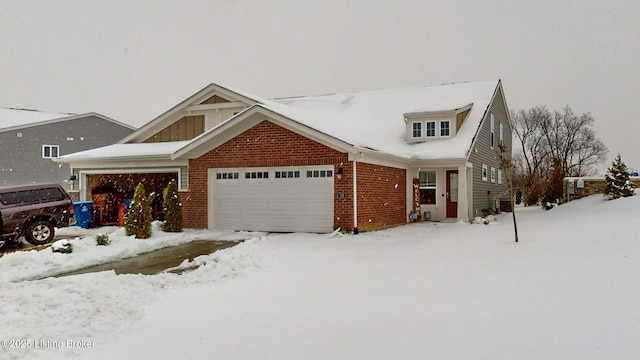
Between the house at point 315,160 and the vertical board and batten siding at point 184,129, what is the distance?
0.05 meters

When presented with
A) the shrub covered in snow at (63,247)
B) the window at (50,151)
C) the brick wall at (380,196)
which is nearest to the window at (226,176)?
the brick wall at (380,196)

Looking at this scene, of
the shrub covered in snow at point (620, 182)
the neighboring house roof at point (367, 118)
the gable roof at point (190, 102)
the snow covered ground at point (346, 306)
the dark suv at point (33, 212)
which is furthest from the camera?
the gable roof at point (190, 102)

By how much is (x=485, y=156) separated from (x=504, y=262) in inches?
552

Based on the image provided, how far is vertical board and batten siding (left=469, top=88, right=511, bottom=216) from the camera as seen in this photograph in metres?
20.1

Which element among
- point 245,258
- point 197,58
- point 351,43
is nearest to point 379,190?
point 245,258

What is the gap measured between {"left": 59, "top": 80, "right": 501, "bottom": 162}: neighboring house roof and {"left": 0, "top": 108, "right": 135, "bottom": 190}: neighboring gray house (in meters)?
12.8

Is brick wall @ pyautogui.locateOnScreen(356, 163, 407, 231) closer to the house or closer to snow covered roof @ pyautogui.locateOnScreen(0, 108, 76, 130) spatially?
the house

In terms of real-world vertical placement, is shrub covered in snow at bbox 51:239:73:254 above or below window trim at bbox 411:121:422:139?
below

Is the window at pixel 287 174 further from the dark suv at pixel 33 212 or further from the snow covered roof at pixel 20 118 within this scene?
the snow covered roof at pixel 20 118

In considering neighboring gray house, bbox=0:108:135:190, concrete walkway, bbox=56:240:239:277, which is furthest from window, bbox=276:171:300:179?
neighboring gray house, bbox=0:108:135:190

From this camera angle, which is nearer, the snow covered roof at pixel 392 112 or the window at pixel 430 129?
the snow covered roof at pixel 392 112

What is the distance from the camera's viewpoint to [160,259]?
35.8 ft

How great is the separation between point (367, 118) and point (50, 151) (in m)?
22.7

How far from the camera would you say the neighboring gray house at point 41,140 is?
29453mm
